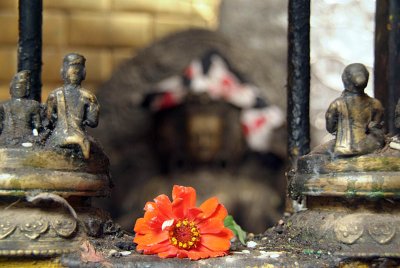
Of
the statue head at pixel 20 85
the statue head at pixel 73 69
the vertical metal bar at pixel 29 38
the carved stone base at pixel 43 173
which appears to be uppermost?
the vertical metal bar at pixel 29 38

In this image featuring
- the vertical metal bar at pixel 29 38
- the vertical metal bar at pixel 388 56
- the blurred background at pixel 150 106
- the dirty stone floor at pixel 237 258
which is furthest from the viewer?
the blurred background at pixel 150 106

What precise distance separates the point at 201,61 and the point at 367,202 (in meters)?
3.04

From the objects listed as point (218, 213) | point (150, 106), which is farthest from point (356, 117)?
point (150, 106)

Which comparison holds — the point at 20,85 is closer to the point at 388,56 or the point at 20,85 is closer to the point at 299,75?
the point at 299,75

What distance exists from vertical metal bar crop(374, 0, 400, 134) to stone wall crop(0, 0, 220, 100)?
2.36 meters

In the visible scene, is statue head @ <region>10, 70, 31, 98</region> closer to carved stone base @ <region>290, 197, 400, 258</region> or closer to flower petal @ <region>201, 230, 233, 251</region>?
flower petal @ <region>201, 230, 233, 251</region>

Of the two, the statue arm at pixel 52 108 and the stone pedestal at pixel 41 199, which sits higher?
the statue arm at pixel 52 108

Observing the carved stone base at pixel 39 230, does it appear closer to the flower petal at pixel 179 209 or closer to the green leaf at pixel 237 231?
the flower petal at pixel 179 209

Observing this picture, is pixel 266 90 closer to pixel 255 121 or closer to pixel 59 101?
pixel 255 121

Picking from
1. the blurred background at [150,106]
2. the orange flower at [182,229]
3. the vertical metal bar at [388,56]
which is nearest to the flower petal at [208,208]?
the orange flower at [182,229]

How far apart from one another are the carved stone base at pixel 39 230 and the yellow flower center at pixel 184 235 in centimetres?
16

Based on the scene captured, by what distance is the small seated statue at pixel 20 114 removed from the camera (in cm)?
172

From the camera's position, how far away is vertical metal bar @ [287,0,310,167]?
2.06 meters

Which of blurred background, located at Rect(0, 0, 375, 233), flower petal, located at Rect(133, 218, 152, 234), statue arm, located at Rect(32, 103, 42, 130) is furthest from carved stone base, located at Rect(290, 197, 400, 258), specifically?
blurred background, located at Rect(0, 0, 375, 233)
